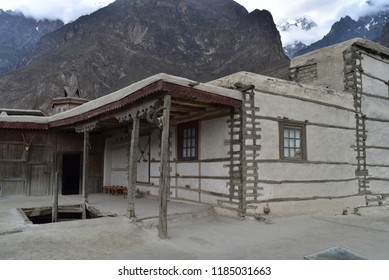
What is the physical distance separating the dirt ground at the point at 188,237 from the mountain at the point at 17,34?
7338 centimetres

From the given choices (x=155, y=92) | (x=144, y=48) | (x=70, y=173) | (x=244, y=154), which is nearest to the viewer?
(x=155, y=92)

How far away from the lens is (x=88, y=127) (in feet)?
37.1

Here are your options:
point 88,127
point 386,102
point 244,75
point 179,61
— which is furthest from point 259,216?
point 179,61

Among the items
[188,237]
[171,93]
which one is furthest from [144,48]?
[188,237]

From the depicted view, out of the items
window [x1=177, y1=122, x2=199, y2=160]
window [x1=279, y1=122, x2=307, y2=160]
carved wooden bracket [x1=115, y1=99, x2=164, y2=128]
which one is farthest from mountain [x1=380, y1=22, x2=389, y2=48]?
carved wooden bracket [x1=115, y1=99, x2=164, y2=128]

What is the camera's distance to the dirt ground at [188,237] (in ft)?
19.2

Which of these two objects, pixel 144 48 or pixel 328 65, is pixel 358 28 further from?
pixel 144 48

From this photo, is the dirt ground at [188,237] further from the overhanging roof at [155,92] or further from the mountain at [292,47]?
the mountain at [292,47]

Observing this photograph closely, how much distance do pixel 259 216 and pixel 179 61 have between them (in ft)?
186

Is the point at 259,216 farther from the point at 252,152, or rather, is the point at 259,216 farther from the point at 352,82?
the point at 352,82

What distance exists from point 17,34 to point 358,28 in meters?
78.2

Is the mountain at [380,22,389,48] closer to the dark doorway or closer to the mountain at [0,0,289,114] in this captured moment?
the mountain at [0,0,289,114]

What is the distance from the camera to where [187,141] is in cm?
1091

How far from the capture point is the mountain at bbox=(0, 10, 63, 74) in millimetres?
71812
